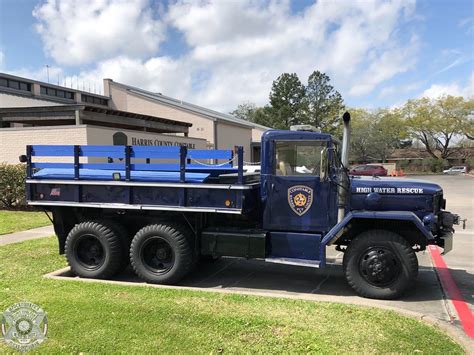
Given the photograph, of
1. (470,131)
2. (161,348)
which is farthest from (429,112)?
(161,348)

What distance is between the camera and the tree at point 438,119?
58906 millimetres

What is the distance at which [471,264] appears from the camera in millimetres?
7500

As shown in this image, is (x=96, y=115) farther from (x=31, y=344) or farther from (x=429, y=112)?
(x=429, y=112)

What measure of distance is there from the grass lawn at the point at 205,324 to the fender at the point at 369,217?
889 mm

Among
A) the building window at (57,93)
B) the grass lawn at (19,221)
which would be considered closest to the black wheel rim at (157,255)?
the grass lawn at (19,221)

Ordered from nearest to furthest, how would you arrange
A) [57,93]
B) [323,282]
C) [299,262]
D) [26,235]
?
[299,262] → [323,282] → [26,235] → [57,93]

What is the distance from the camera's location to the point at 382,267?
5574 mm

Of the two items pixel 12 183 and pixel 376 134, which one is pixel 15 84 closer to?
pixel 12 183

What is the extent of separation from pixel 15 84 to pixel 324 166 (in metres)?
27.5

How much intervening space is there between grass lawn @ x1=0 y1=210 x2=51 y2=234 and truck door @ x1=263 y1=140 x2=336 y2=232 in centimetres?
765

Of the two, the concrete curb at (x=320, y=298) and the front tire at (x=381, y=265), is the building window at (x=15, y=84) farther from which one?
the front tire at (x=381, y=265)

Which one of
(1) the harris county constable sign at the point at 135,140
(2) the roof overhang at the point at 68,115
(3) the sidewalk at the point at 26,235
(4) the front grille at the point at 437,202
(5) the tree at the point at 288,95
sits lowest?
(3) the sidewalk at the point at 26,235

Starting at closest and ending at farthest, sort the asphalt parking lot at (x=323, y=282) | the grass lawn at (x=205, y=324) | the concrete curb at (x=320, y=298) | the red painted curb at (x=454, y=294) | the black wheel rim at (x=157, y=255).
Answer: the grass lawn at (x=205, y=324) < the concrete curb at (x=320, y=298) < the red painted curb at (x=454, y=294) < the asphalt parking lot at (x=323, y=282) < the black wheel rim at (x=157, y=255)

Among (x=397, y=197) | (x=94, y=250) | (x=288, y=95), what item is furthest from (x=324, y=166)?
(x=288, y=95)
